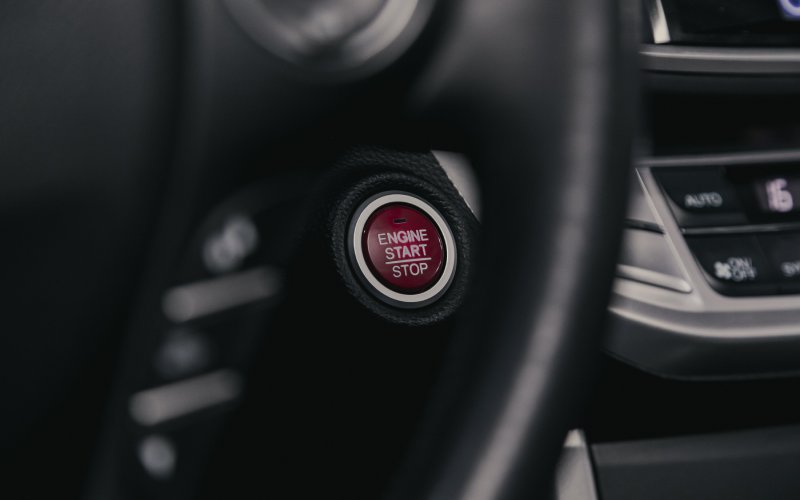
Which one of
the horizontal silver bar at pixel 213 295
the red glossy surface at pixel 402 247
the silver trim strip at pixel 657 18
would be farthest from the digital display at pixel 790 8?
the horizontal silver bar at pixel 213 295

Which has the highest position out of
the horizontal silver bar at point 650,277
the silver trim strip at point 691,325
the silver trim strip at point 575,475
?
the horizontal silver bar at point 650,277

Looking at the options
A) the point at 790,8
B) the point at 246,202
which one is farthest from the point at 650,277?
the point at 246,202

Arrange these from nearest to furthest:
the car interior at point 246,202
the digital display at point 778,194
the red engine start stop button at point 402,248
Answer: the car interior at point 246,202
the red engine start stop button at point 402,248
the digital display at point 778,194

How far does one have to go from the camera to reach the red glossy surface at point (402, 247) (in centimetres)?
75

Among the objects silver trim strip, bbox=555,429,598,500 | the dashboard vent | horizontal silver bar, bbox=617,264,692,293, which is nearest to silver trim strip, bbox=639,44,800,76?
the dashboard vent

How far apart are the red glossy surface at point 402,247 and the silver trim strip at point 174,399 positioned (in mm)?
248

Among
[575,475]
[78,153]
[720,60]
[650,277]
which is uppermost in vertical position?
[78,153]

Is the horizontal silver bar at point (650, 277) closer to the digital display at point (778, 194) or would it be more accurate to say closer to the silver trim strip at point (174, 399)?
the digital display at point (778, 194)

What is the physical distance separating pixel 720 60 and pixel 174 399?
1.80 feet

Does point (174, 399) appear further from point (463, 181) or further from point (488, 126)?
point (463, 181)

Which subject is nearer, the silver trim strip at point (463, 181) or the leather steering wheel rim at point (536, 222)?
the leather steering wheel rim at point (536, 222)

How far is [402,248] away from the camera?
76cm

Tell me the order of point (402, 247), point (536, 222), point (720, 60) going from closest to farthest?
1. point (536, 222)
2. point (402, 247)
3. point (720, 60)

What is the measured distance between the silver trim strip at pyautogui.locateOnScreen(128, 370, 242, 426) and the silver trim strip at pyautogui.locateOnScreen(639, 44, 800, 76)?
1.55ft
